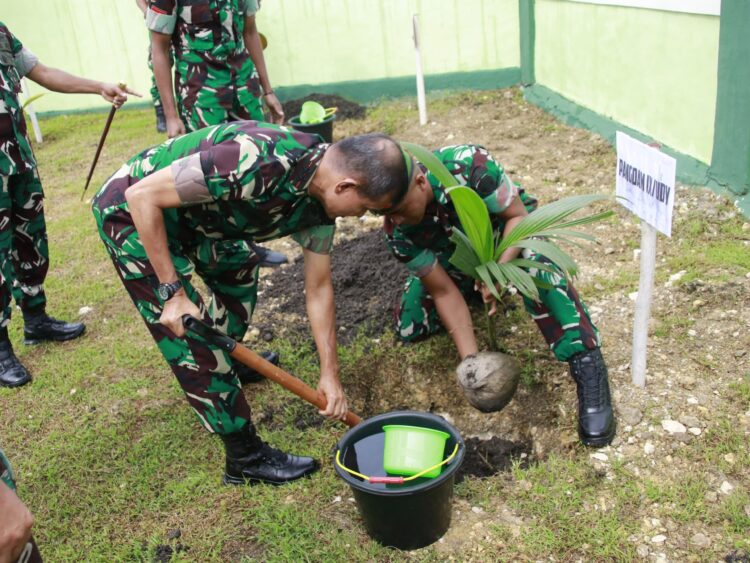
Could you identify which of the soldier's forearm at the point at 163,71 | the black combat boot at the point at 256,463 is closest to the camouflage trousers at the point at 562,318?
the black combat boot at the point at 256,463

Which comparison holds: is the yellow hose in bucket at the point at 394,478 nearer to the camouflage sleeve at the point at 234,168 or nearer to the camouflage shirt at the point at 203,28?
the camouflage sleeve at the point at 234,168

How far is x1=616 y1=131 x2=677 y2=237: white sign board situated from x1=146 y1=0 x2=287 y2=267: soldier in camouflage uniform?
→ 2388 millimetres

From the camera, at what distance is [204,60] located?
12.9 ft

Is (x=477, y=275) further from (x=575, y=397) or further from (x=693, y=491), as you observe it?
(x=693, y=491)

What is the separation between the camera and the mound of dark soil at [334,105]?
23.4ft

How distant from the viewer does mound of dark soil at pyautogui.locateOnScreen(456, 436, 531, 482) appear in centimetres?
259

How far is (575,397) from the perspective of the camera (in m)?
2.73

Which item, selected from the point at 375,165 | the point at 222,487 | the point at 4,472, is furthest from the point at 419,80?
the point at 4,472

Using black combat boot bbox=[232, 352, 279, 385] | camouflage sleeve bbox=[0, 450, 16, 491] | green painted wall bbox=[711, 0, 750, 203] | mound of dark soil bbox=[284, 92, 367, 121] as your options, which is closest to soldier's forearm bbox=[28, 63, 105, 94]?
black combat boot bbox=[232, 352, 279, 385]

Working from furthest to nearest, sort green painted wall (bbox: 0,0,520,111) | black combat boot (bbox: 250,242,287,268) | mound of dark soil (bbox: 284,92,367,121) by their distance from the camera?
mound of dark soil (bbox: 284,92,367,121) < green painted wall (bbox: 0,0,520,111) < black combat boot (bbox: 250,242,287,268)

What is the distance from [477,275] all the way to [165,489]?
4.70 feet

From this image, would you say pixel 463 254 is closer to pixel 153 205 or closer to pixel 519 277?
pixel 519 277

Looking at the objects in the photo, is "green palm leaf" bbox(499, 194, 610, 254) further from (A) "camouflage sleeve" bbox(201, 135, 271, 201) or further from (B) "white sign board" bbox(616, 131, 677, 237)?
(A) "camouflage sleeve" bbox(201, 135, 271, 201)

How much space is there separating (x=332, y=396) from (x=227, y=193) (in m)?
0.77
